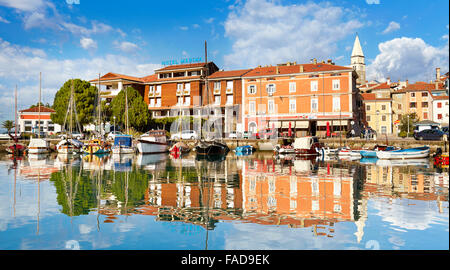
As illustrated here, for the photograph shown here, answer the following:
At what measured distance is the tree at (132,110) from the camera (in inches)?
2525

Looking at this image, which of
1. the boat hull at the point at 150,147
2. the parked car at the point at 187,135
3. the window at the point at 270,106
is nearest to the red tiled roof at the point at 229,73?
the window at the point at 270,106

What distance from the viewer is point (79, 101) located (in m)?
62.7

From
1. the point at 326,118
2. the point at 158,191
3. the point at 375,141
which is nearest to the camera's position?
the point at 158,191

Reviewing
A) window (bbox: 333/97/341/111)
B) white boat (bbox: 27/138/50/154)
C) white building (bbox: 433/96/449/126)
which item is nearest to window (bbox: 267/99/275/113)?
window (bbox: 333/97/341/111)

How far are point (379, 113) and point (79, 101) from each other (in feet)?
208

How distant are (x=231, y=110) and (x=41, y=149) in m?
32.2

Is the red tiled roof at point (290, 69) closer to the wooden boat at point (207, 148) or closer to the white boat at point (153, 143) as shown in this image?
the white boat at point (153, 143)

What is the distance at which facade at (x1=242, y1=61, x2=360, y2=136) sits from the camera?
192 ft

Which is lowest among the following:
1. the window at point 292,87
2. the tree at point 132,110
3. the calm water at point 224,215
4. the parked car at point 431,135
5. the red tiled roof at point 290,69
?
the calm water at point 224,215

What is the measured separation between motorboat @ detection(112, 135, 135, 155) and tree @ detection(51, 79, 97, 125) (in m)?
16.0

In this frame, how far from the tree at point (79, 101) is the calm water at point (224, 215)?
45.1 meters

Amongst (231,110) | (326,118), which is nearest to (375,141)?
(326,118)
